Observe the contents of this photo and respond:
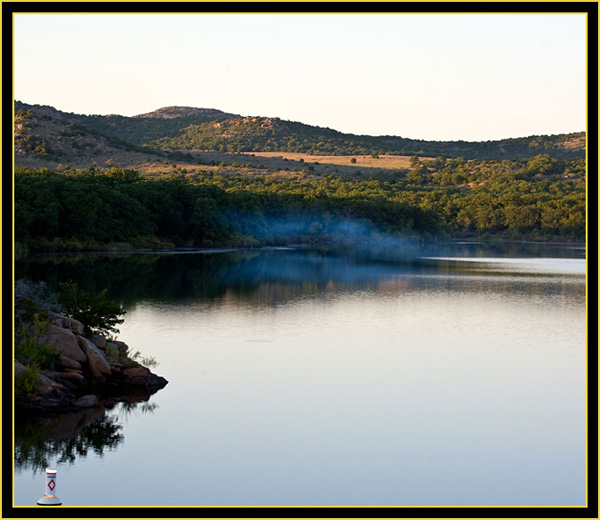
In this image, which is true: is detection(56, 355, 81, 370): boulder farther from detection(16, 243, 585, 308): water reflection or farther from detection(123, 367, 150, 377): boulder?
detection(16, 243, 585, 308): water reflection

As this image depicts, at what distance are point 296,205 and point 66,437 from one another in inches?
2702

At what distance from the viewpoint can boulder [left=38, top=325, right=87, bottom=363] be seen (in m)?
17.1

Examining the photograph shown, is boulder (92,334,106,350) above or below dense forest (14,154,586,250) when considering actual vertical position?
below

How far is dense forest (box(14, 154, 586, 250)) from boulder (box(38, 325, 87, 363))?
121ft

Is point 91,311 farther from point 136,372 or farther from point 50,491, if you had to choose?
point 50,491

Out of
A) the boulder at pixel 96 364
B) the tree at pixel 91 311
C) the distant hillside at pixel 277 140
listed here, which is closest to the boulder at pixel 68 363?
the boulder at pixel 96 364

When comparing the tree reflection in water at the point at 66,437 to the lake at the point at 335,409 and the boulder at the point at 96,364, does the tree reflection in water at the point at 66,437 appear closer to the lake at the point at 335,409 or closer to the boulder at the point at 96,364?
the lake at the point at 335,409

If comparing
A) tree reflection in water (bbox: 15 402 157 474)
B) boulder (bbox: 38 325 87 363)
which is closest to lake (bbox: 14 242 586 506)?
tree reflection in water (bbox: 15 402 157 474)

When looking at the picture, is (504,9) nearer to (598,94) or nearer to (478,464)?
(598,94)

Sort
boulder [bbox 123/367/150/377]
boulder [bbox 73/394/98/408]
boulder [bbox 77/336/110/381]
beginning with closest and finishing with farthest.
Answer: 1. boulder [bbox 73/394/98/408]
2. boulder [bbox 77/336/110/381]
3. boulder [bbox 123/367/150/377]

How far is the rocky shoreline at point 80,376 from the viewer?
15.8m

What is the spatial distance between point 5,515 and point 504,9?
5.80m

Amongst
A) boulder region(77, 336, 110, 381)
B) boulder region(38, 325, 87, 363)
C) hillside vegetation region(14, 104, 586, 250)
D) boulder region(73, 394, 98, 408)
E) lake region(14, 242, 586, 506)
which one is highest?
hillside vegetation region(14, 104, 586, 250)

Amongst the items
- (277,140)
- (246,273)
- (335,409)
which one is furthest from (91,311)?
(277,140)
